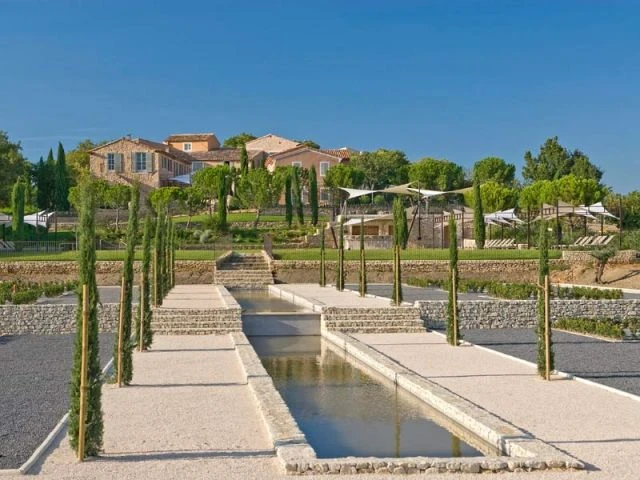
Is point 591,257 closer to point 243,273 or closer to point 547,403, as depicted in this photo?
point 243,273

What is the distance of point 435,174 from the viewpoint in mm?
75375

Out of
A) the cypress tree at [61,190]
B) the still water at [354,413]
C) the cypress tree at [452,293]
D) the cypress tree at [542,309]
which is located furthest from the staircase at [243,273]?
the cypress tree at [61,190]

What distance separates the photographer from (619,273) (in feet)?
107

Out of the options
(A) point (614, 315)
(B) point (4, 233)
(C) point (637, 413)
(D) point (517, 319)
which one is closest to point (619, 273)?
(A) point (614, 315)

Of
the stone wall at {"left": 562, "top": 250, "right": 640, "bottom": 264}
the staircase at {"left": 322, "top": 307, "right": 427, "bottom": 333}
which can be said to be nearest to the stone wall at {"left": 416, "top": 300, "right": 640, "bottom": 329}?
the staircase at {"left": 322, "top": 307, "right": 427, "bottom": 333}

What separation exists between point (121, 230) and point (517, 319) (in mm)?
37364

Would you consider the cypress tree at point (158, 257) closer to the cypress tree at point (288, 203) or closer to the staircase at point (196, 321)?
the staircase at point (196, 321)

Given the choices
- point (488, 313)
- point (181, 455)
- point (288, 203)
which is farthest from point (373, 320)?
point (288, 203)

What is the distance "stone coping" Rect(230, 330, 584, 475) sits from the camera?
693cm

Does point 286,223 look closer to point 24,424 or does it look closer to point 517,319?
point 517,319

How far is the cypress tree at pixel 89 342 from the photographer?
755 cm

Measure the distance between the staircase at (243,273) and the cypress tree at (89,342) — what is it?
25.6 metres

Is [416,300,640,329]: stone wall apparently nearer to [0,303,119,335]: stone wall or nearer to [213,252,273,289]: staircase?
[0,303,119,335]: stone wall

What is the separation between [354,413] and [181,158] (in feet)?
232
